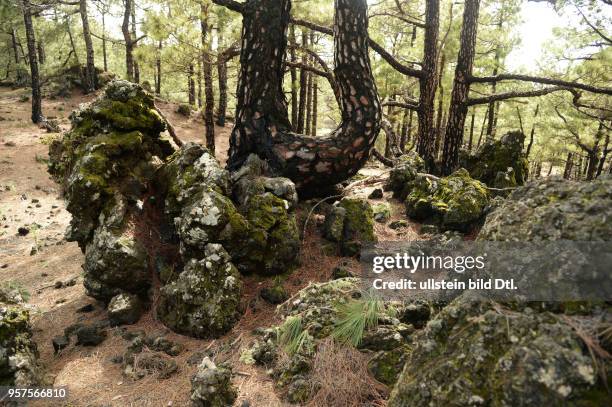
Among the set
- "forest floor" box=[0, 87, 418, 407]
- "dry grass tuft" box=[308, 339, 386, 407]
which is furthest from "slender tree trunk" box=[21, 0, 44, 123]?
"dry grass tuft" box=[308, 339, 386, 407]

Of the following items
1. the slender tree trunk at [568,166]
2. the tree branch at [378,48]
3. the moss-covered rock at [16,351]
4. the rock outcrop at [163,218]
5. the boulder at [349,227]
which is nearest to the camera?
the moss-covered rock at [16,351]

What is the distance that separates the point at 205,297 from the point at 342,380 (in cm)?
192

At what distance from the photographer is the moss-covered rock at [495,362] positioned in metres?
1.63

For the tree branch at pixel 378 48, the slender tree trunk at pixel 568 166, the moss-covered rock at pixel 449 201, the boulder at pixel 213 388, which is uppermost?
the tree branch at pixel 378 48

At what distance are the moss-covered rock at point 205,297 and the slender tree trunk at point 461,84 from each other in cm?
601

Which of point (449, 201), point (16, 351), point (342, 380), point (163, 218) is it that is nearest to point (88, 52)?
point (163, 218)

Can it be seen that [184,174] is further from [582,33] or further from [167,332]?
[582,33]

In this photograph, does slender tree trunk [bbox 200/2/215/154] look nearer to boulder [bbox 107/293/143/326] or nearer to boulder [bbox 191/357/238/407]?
boulder [bbox 107/293/143/326]

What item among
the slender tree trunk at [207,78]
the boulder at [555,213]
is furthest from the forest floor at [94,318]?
the slender tree trunk at [207,78]

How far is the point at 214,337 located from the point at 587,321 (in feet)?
11.2

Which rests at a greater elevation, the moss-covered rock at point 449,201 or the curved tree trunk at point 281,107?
the curved tree trunk at point 281,107

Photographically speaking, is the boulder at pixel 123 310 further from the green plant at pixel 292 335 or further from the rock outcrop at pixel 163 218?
the green plant at pixel 292 335

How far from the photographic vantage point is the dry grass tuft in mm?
2863

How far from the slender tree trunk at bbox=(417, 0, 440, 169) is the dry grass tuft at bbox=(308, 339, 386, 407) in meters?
6.57
